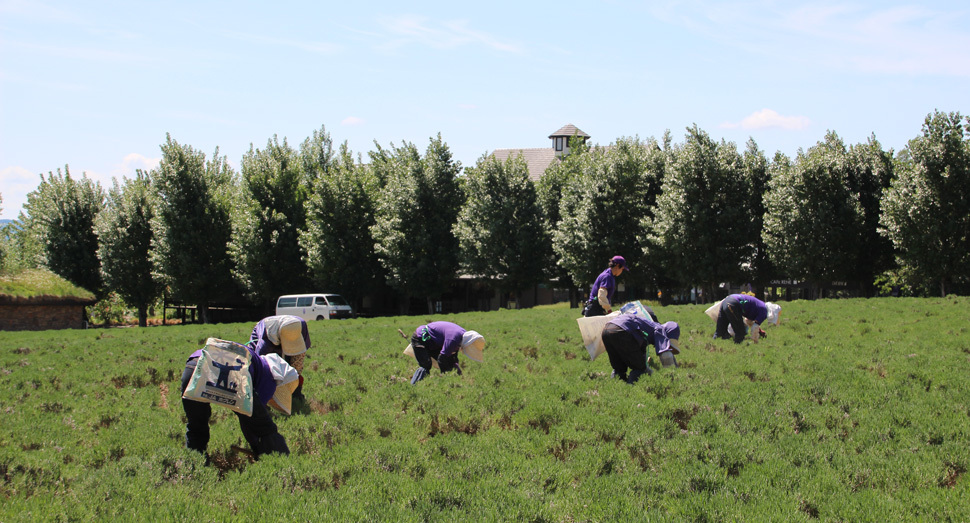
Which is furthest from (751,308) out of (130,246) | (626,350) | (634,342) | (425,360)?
(130,246)

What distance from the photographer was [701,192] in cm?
3656

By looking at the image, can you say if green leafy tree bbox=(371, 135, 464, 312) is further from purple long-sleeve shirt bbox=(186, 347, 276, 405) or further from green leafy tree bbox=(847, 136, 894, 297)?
purple long-sleeve shirt bbox=(186, 347, 276, 405)

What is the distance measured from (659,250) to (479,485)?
1264 inches

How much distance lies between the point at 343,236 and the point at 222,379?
38.0 m

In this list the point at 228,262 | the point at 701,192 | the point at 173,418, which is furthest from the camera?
the point at 228,262

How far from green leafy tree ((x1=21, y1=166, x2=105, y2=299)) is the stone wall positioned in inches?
622

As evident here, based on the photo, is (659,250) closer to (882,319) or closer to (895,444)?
(882,319)

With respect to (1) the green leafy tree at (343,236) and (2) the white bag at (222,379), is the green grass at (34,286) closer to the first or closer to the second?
(1) the green leafy tree at (343,236)

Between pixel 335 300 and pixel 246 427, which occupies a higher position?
pixel 335 300

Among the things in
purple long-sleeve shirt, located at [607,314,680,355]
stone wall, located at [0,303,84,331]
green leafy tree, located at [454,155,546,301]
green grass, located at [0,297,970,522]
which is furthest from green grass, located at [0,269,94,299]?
purple long-sleeve shirt, located at [607,314,680,355]

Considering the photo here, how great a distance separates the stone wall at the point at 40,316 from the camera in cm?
3241

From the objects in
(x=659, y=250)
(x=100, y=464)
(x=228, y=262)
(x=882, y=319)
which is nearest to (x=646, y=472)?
(x=100, y=464)

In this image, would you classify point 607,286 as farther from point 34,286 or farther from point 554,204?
point 554,204

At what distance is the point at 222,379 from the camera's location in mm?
6621
